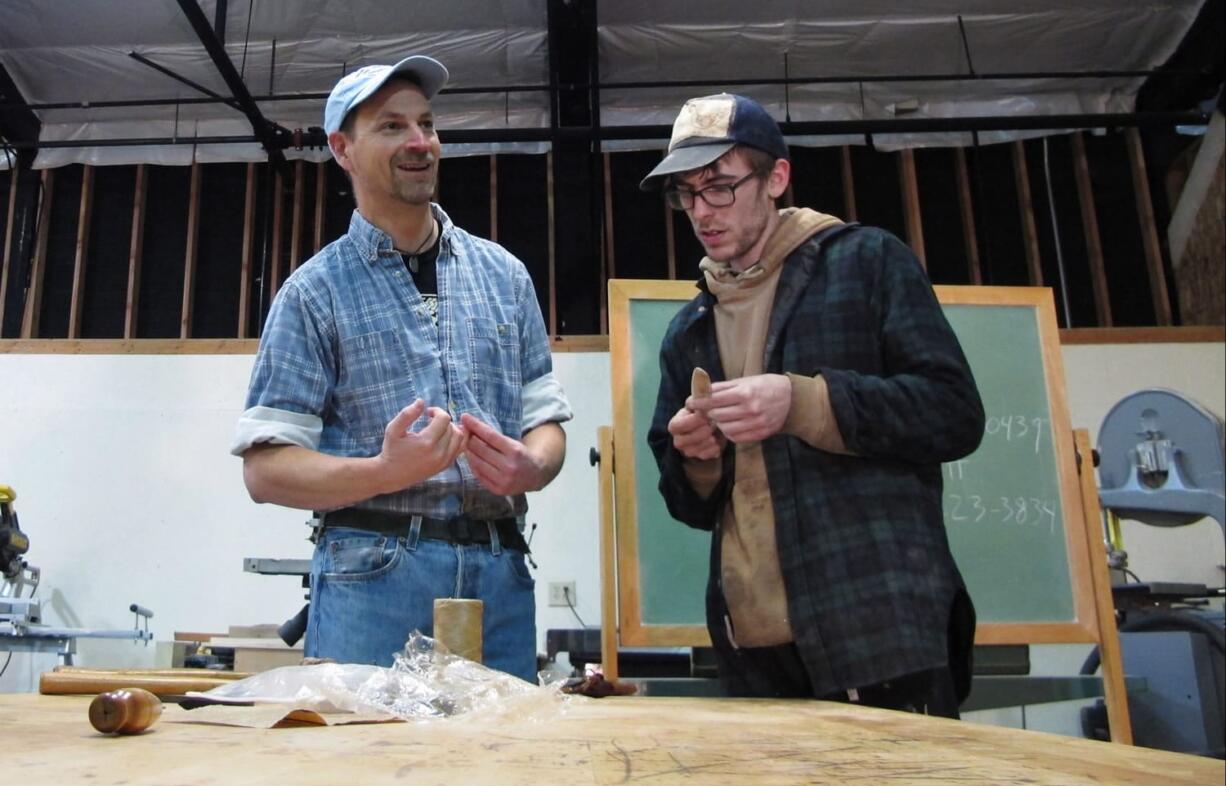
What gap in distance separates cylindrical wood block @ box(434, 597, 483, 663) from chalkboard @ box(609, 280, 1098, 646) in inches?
64.5

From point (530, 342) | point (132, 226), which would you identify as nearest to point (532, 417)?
point (530, 342)

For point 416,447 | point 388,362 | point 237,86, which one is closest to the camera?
point 416,447

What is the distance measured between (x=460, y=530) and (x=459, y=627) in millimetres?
311

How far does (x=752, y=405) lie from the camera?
1.35 meters

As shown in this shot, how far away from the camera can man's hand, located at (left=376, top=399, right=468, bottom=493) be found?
4.06 ft

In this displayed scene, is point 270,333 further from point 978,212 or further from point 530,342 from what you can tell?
point 978,212

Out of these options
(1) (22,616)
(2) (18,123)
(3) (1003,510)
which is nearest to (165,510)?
(1) (22,616)

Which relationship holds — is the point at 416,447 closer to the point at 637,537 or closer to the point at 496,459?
the point at 496,459

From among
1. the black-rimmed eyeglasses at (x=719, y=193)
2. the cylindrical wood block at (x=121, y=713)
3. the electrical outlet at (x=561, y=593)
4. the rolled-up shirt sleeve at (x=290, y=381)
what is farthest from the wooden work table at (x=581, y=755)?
the electrical outlet at (x=561, y=593)

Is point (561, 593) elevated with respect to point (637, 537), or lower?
lower

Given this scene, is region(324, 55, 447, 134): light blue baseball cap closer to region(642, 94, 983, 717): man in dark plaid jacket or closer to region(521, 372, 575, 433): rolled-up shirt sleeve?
region(642, 94, 983, 717): man in dark plaid jacket

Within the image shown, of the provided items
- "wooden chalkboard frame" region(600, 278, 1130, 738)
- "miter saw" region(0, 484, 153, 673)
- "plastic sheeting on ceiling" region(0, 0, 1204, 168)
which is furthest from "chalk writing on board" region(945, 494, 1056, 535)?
"plastic sheeting on ceiling" region(0, 0, 1204, 168)

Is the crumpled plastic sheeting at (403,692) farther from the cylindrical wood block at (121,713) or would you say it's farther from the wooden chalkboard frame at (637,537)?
the wooden chalkboard frame at (637,537)

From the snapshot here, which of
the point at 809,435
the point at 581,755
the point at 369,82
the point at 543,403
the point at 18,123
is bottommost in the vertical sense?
the point at 581,755
